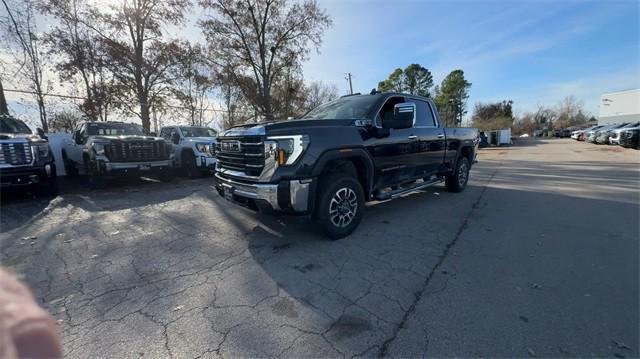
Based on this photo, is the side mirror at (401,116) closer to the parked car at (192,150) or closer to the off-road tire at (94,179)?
the parked car at (192,150)

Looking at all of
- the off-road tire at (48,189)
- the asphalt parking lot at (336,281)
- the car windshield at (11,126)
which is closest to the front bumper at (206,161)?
the off-road tire at (48,189)

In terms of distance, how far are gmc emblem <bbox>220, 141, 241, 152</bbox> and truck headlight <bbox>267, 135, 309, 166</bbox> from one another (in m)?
0.69

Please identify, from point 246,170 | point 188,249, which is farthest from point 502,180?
point 188,249

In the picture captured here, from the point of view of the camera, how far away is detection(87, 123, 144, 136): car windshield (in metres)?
9.27

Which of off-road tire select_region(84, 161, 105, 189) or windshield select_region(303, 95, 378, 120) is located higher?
windshield select_region(303, 95, 378, 120)

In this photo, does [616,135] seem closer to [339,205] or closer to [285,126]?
[339,205]

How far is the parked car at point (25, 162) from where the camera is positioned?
587 cm

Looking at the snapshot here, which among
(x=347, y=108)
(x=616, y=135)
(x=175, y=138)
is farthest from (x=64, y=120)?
(x=616, y=135)

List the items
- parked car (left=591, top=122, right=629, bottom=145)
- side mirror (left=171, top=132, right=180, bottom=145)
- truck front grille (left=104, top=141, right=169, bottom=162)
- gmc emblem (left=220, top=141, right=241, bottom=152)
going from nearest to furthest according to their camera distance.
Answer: gmc emblem (left=220, top=141, right=241, bottom=152) < truck front grille (left=104, top=141, right=169, bottom=162) < side mirror (left=171, top=132, right=180, bottom=145) < parked car (left=591, top=122, right=629, bottom=145)

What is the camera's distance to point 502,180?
929cm

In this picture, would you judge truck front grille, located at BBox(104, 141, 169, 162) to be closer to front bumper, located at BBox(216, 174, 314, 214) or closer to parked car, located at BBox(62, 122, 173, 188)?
parked car, located at BBox(62, 122, 173, 188)

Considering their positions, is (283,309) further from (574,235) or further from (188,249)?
(574,235)

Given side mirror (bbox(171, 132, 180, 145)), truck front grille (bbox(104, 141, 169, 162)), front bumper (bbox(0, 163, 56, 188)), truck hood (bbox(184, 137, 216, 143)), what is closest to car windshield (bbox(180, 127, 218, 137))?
side mirror (bbox(171, 132, 180, 145))

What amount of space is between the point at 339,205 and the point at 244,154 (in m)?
1.48
